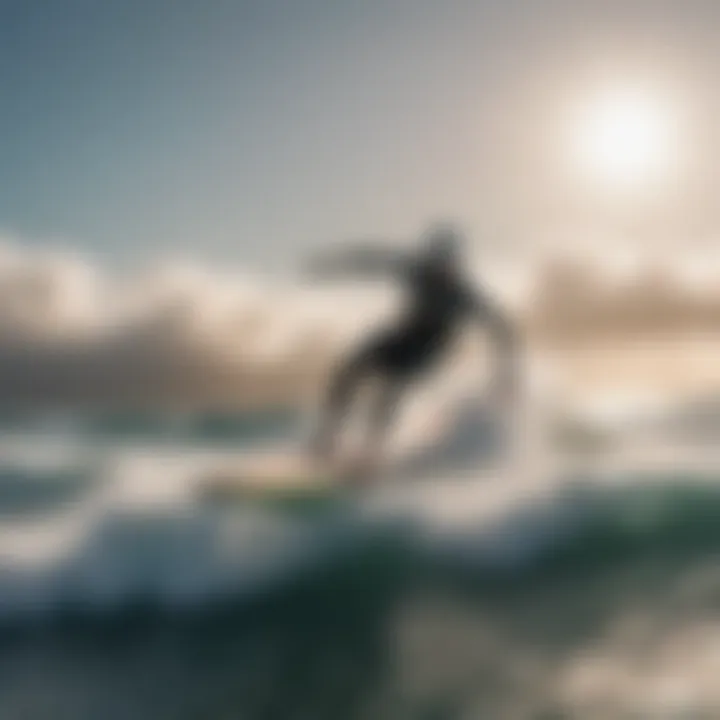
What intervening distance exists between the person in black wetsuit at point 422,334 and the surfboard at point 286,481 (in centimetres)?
8

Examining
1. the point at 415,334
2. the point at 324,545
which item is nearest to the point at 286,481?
the point at 324,545

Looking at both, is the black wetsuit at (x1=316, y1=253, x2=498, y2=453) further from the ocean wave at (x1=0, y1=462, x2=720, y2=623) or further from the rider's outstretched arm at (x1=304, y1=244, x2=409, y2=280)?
the ocean wave at (x1=0, y1=462, x2=720, y2=623)

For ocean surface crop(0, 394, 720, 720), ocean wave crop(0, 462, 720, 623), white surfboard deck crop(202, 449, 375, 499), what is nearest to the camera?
ocean surface crop(0, 394, 720, 720)

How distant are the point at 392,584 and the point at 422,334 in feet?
2.22

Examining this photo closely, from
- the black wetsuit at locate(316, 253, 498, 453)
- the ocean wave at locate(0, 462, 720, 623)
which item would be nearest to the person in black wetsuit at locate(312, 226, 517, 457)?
the black wetsuit at locate(316, 253, 498, 453)

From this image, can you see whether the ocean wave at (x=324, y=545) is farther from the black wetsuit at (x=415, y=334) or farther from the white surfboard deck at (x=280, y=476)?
the black wetsuit at (x=415, y=334)

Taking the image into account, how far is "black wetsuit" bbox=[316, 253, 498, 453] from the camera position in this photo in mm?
2432

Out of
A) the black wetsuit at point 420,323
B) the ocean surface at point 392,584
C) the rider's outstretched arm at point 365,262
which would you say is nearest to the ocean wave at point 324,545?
the ocean surface at point 392,584

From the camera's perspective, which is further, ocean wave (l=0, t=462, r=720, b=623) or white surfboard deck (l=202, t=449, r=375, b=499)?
white surfboard deck (l=202, t=449, r=375, b=499)

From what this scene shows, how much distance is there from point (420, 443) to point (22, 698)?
3.81ft

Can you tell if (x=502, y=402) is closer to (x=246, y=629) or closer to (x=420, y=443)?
(x=420, y=443)

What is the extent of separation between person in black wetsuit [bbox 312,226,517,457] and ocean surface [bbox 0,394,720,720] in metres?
0.14

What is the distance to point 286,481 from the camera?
2420mm

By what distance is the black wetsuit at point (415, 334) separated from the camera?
2432 millimetres
